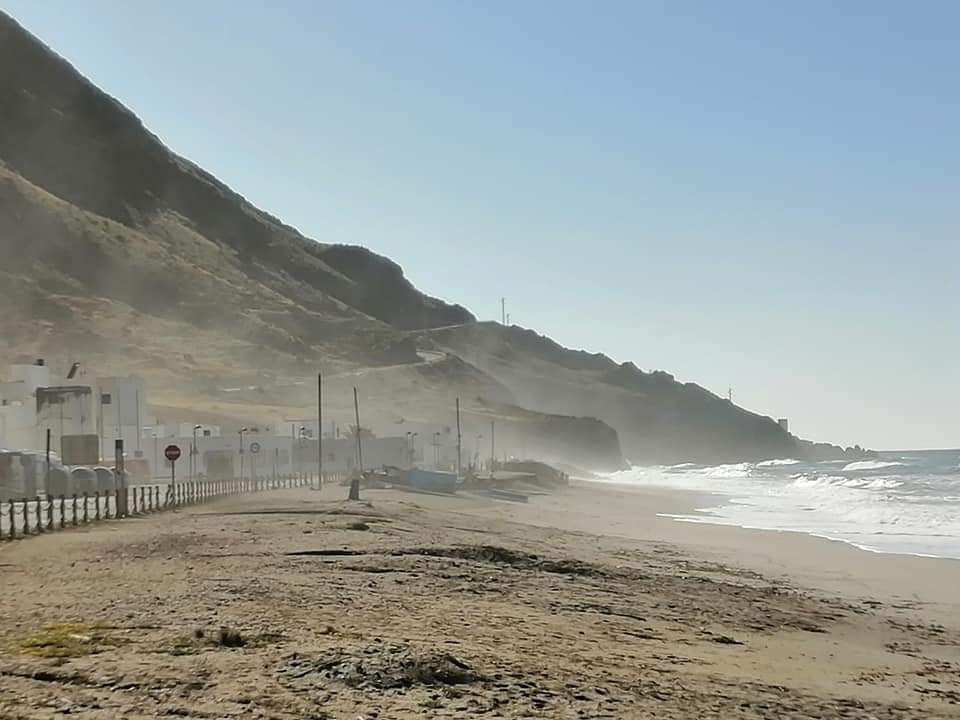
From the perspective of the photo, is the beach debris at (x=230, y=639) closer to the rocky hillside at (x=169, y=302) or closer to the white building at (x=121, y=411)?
the white building at (x=121, y=411)

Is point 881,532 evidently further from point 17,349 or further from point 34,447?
point 17,349

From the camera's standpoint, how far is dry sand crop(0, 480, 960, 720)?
7.90 metres

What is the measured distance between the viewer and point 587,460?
467ft

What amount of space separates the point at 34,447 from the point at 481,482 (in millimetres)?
22489

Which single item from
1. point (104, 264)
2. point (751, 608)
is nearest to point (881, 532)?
point (751, 608)

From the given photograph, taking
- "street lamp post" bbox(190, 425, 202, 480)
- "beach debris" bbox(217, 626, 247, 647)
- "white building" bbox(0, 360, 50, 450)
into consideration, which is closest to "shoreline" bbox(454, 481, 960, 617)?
"beach debris" bbox(217, 626, 247, 647)

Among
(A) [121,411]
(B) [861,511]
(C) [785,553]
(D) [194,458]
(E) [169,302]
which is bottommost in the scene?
(B) [861,511]

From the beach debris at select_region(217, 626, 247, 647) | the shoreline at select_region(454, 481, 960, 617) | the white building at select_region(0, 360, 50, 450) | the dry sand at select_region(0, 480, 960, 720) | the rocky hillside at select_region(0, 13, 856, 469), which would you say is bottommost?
the shoreline at select_region(454, 481, 960, 617)

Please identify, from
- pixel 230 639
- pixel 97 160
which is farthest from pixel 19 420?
pixel 97 160

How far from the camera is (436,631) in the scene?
1049cm

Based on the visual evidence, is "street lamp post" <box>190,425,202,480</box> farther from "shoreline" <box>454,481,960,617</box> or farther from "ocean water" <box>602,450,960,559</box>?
"ocean water" <box>602,450,960,559</box>

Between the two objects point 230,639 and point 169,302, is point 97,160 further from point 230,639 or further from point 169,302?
point 230,639

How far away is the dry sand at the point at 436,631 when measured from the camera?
7898 mm

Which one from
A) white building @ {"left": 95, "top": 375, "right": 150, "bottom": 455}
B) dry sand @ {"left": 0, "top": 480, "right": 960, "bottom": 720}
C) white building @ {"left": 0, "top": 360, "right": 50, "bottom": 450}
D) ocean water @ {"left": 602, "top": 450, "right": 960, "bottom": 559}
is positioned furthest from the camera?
white building @ {"left": 95, "top": 375, "right": 150, "bottom": 455}
